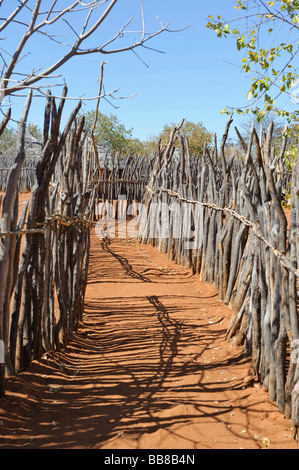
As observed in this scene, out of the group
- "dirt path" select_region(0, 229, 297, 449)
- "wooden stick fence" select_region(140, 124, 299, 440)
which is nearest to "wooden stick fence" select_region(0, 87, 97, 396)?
"dirt path" select_region(0, 229, 297, 449)

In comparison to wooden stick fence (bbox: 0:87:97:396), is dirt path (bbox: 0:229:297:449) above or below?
below

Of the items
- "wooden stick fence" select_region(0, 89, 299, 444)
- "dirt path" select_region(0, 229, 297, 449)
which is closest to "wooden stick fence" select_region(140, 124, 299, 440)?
"wooden stick fence" select_region(0, 89, 299, 444)

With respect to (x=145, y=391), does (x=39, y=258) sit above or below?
above

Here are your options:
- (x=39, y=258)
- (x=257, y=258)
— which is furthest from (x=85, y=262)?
(x=257, y=258)

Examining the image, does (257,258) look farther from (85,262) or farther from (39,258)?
(85,262)

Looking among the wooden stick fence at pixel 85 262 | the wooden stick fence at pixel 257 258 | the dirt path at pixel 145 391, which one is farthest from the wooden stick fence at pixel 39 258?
the wooden stick fence at pixel 257 258

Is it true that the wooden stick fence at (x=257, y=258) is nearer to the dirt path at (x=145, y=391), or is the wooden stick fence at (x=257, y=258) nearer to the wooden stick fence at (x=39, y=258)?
the dirt path at (x=145, y=391)

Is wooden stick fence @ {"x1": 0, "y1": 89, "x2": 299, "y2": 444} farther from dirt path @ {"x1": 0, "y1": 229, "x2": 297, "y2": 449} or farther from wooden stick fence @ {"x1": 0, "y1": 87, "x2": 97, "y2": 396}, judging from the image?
dirt path @ {"x1": 0, "y1": 229, "x2": 297, "y2": 449}

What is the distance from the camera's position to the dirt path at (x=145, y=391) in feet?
7.94

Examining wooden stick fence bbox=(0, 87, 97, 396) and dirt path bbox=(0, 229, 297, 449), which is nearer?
dirt path bbox=(0, 229, 297, 449)

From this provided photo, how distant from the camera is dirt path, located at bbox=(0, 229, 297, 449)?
2420 mm

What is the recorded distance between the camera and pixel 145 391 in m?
3.00

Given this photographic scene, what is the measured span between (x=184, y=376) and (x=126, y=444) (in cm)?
103
